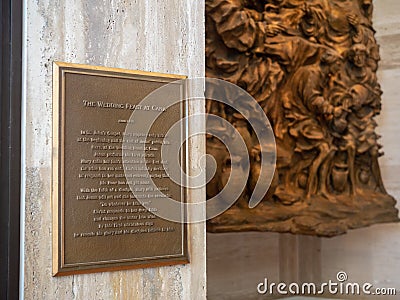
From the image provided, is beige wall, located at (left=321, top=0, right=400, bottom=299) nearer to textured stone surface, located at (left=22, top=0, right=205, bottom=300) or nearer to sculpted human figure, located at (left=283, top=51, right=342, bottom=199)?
sculpted human figure, located at (left=283, top=51, right=342, bottom=199)

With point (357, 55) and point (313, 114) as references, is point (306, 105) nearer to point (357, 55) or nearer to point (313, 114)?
point (313, 114)

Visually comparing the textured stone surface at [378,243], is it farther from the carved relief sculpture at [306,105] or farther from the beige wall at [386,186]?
the carved relief sculpture at [306,105]

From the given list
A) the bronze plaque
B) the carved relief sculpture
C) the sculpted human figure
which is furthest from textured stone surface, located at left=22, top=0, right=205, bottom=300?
the sculpted human figure

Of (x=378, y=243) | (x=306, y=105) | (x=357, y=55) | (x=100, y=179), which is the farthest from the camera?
(x=378, y=243)

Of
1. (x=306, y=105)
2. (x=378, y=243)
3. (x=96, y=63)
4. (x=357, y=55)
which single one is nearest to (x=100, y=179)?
(x=96, y=63)

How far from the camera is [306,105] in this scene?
5.18m

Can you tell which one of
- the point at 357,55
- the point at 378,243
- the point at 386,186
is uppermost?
the point at 357,55

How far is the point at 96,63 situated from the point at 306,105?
2.27 meters

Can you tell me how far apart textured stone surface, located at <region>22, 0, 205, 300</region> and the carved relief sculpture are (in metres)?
0.70

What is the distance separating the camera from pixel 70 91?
324cm

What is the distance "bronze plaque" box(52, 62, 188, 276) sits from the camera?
319cm

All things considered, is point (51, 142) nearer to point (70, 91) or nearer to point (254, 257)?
point (70, 91)

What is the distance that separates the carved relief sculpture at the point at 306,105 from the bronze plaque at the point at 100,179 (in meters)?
0.89

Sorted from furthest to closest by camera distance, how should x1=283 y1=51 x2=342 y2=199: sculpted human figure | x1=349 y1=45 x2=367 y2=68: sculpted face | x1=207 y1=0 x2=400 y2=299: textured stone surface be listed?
x1=207 y1=0 x2=400 y2=299: textured stone surface, x1=349 y1=45 x2=367 y2=68: sculpted face, x1=283 y1=51 x2=342 y2=199: sculpted human figure
